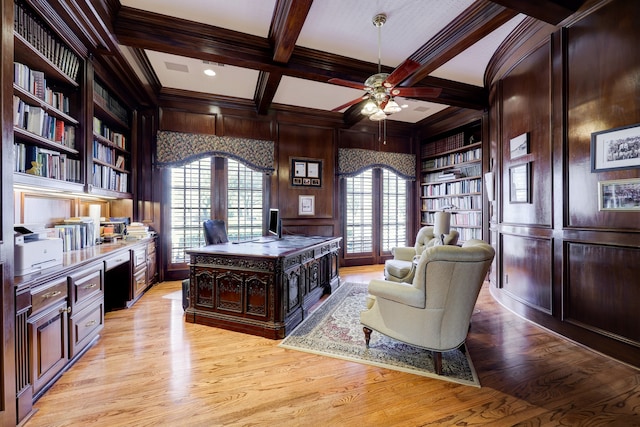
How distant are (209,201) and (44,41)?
10.1 ft

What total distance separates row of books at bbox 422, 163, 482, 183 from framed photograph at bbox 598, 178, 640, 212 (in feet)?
8.90

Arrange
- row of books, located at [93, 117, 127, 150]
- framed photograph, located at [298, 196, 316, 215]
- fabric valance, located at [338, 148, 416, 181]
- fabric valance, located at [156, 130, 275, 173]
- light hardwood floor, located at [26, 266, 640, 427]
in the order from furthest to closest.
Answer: fabric valance, located at [338, 148, 416, 181], framed photograph, located at [298, 196, 316, 215], fabric valance, located at [156, 130, 275, 173], row of books, located at [93, 117, 127, 150], light hardwood floor, located at [26, 266, 640, 427]

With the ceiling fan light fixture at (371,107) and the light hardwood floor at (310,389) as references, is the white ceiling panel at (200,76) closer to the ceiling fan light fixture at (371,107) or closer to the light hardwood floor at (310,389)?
the ceiling fan light fixture at (371,107)

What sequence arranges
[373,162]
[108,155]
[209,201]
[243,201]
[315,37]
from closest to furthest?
1. [315,37]
2. [108,155]
3. [209,201]
4. [243,201]
5. [373,162]

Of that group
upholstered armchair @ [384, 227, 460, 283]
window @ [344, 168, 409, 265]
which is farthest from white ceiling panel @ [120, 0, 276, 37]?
window @ [344, 168, 409, 265]

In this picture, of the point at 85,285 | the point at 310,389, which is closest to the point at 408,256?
the point at 310,389

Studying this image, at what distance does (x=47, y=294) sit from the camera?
1.98 meters

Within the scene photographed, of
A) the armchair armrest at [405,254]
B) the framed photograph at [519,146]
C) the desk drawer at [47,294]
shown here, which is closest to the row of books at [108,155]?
the desk drawer at [47,294]

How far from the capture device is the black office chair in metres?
3.93

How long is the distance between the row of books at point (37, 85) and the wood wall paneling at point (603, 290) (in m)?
4.97

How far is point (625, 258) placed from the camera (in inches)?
95.0

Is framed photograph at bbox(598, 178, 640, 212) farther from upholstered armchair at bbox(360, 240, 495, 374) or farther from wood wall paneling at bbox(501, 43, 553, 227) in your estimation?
upholstered armchair at bbox(360, 240, 495, 374)

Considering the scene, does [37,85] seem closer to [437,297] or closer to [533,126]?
[437,297]

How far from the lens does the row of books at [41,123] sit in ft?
7.49
